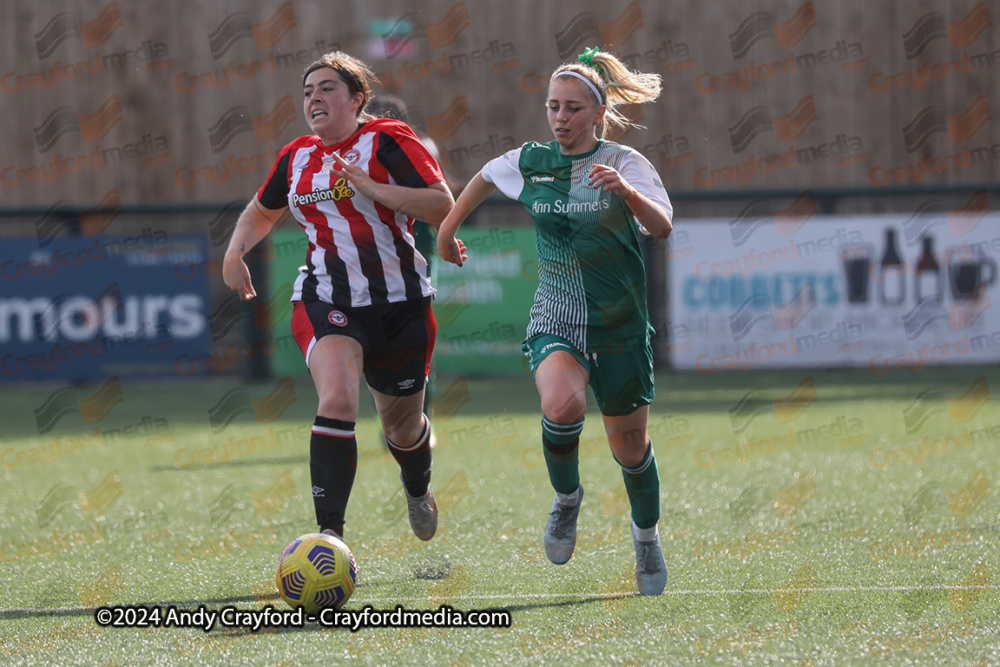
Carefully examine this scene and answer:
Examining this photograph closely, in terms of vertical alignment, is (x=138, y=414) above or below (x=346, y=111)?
below

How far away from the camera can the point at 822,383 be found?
12844 millimetres

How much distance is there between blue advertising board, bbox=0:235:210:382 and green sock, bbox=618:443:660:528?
9300 millimetres

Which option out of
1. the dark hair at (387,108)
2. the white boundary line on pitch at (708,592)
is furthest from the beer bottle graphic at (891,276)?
the white boundary line on pitch at (708,592)

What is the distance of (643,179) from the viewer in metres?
4.60

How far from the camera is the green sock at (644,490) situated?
15.8 feet

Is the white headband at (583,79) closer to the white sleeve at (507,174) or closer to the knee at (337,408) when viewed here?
the white sleeve at (507,174)

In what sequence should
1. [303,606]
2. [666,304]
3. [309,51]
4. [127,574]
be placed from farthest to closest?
[309,51] → [666,304] → [127,574] → [303,606]

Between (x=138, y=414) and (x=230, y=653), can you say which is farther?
(x=138, y=414)

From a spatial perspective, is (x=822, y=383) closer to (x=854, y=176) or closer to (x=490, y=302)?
(x=490, y=302)

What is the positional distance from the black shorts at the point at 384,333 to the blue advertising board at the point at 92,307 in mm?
8524

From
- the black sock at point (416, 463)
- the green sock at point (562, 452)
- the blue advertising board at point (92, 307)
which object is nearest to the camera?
the green sock at point (562, 452)

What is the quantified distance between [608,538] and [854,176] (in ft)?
47.1

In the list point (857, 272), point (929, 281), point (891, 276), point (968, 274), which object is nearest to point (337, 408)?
point (857, 272)

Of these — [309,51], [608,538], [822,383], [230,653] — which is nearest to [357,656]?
[230,653]
